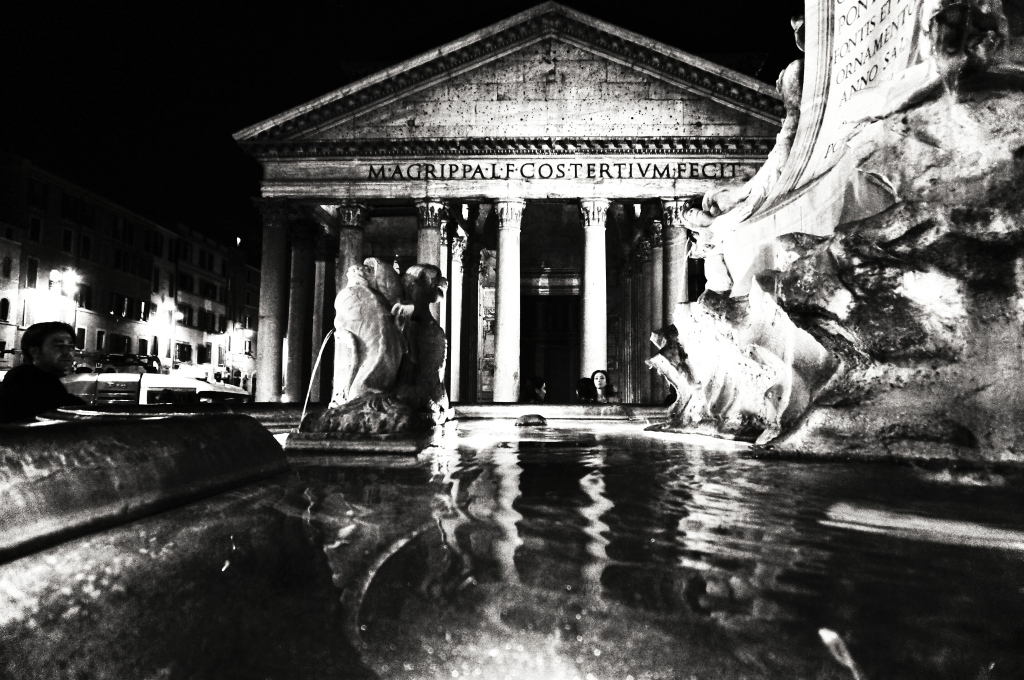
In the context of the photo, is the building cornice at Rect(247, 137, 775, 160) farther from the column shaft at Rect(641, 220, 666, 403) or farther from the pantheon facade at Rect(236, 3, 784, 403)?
the column shaft at Rect(641, 220, 666, 403)

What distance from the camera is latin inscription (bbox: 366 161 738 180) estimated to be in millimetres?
18859

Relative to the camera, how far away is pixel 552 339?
26203mm

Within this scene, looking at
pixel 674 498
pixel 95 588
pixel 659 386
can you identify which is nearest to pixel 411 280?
pixel 674 498

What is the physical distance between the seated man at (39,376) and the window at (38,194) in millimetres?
35835

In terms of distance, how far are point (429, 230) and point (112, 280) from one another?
27.6 m

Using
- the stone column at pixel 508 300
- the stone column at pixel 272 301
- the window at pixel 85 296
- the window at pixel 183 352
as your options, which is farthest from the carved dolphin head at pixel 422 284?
the window at pixel 183 352

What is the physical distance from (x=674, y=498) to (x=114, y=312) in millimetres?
42377

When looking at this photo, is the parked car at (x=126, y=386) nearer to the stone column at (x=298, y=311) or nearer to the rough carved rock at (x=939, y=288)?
the stone column at (x=298, y=311)

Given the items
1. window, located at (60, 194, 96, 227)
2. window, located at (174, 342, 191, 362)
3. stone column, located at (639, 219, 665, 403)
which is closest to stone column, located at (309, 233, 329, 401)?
stone column, located at (639, 219, 665, 403)

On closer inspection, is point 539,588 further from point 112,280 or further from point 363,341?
point 112,280

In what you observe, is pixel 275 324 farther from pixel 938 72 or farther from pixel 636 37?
pixel 938 72

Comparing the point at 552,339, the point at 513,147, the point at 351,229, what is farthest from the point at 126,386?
the point at 552,339

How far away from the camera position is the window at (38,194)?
31.7 meters

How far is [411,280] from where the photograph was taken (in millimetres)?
5055
